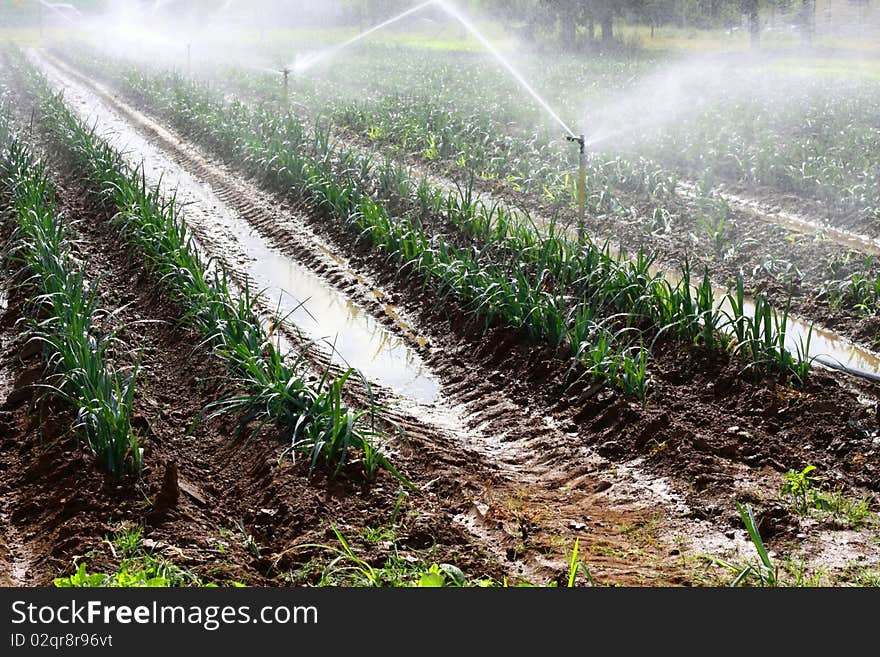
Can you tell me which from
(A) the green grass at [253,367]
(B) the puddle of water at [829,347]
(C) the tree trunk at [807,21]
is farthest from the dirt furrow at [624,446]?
(C) the tree trunk at [807,21]

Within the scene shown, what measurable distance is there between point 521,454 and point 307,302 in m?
3.23

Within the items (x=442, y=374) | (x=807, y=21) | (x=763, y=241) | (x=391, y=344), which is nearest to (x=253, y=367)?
(x=442, y=374)

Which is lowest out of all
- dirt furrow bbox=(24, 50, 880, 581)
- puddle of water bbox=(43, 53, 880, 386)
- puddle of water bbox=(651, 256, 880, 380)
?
puddle of water bbox=(651, 256, 880, 380)

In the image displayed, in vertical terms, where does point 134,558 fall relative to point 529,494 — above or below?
above

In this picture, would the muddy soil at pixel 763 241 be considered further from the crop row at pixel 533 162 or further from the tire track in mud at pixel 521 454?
the tire track in mud at pixel 521 454

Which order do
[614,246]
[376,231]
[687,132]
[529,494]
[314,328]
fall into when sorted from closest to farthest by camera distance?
[529,494], [314,328], [376,231], [614,246], [687,132]

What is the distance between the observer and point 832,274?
26.6ft

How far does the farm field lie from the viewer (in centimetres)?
408

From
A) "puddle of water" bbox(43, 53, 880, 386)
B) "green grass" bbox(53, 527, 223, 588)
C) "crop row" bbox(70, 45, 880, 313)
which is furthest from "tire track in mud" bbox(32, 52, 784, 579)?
"crop row" bbox(70, 45, 880, 313)

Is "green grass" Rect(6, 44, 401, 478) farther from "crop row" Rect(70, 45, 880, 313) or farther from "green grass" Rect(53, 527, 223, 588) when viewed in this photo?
"crop row" Rect(70, 45, 880, 313)

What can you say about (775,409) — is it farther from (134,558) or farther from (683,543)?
(134,558)

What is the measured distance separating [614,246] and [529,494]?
5128 mm

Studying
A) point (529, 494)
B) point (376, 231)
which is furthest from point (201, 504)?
point (376, 231)

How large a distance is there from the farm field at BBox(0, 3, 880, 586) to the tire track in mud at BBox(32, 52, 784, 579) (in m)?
0.02
